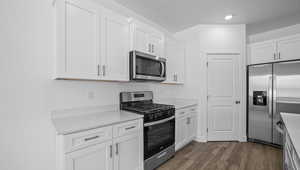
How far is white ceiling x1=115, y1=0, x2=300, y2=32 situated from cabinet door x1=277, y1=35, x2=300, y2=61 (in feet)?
1.72

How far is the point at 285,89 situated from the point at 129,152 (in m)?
3.09

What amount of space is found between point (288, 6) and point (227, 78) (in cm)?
159

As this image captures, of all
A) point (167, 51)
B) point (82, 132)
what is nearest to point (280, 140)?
point (167, 51)

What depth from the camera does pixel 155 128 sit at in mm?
2137

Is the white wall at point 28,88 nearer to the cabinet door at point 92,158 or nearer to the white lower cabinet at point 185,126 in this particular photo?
the cabinet door at point 92,158

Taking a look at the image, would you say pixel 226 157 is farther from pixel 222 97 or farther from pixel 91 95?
pixel 91 95

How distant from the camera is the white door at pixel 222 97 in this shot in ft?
10.6

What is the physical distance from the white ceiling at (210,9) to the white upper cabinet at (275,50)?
20.8 inches

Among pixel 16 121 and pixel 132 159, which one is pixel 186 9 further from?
pixel 16 121

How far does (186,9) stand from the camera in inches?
103

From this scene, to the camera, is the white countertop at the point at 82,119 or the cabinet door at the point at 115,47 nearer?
the white countertop at the point at 82,119

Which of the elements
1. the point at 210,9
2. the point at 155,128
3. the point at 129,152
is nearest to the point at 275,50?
the point at 210,9

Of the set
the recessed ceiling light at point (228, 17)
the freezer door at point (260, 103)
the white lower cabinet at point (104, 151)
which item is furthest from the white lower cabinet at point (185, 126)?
the recessed ceiling light at point (228, 17)

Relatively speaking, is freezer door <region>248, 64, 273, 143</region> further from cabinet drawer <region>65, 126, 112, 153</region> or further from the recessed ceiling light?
cabinet drawer <region>65, 126, 112, 153</region>
